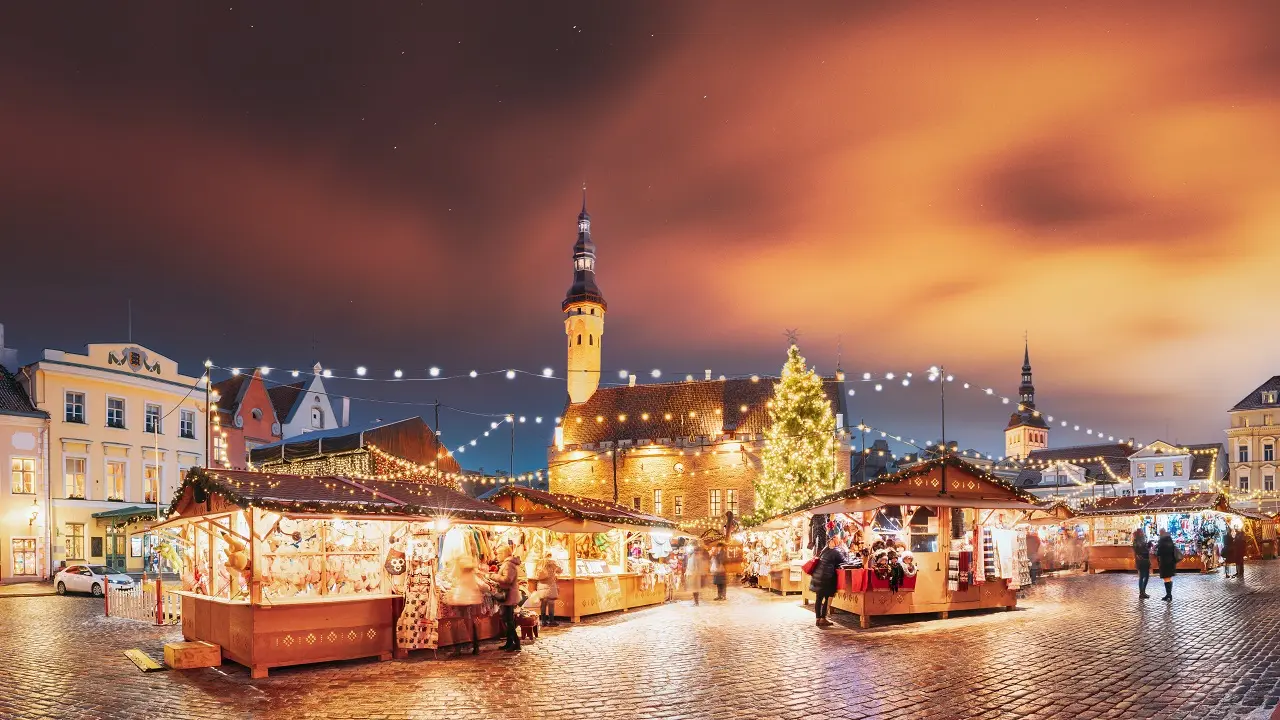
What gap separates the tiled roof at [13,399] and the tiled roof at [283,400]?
16.4 metres

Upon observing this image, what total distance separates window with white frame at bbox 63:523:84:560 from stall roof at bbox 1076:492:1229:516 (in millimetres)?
38255

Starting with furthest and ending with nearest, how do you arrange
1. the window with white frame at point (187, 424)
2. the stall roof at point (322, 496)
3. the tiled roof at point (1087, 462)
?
the tiled roof at point (1087, 462), the window with white frame at point (187, 424), the stall roof at point (322, 496)

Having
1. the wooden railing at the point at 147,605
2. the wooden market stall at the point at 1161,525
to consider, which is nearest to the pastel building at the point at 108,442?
the wooden railing at the point at 147,605

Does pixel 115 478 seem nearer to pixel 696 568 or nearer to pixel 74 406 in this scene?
pixel 74 406

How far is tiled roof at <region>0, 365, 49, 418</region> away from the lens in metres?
36.1

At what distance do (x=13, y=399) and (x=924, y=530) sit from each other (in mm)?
35522

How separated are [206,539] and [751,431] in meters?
44.8

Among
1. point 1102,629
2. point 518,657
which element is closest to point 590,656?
point 518,657

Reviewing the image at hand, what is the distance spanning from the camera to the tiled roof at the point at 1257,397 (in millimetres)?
71812

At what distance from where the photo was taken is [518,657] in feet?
42.8

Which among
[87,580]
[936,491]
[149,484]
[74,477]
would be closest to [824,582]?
[936,491]

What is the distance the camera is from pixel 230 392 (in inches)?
1957

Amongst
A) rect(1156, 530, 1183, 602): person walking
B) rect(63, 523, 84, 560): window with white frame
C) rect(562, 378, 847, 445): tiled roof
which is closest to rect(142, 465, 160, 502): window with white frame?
rect(63, 523, 84, 560): window with white frame

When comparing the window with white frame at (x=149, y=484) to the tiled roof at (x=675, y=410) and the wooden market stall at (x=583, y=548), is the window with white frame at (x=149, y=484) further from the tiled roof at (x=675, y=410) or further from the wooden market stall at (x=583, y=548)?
the wooden market stall at (x=583, y=548)
